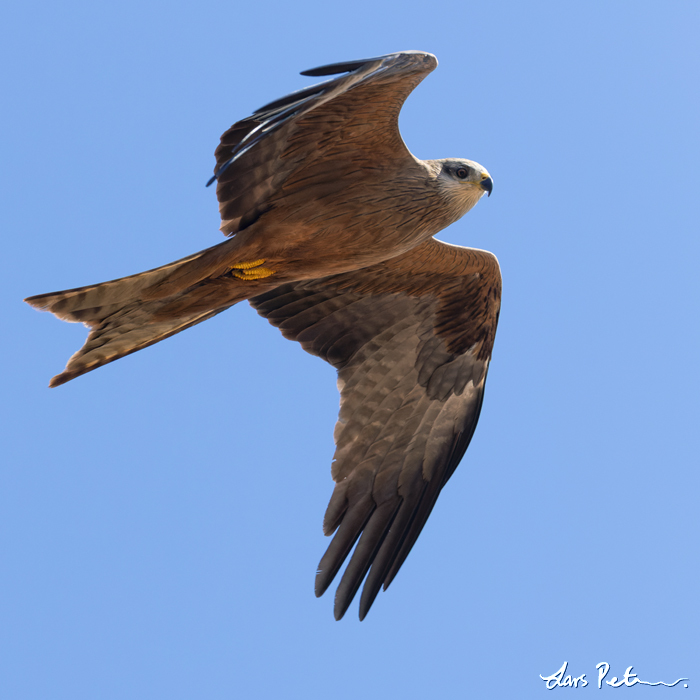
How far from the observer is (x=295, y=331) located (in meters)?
7.89

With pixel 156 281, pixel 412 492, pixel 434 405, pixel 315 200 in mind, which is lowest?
pixel 412 492

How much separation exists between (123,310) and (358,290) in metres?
2.39

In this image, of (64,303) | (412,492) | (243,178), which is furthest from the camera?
(412,492)

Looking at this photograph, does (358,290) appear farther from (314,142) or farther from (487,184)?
(314,142)

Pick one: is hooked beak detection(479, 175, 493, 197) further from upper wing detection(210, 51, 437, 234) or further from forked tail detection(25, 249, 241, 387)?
forked tail detection(25, 249, 241, 387)

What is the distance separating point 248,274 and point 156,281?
730 millimetres

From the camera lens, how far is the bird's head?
21.5 ft

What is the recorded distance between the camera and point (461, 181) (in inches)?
260

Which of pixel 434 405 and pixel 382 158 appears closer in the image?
pixel 382 158

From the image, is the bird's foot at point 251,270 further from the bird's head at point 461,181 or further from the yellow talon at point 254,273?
the bird's head at point 461,181

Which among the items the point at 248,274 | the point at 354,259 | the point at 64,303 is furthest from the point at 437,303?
the point at 64,303

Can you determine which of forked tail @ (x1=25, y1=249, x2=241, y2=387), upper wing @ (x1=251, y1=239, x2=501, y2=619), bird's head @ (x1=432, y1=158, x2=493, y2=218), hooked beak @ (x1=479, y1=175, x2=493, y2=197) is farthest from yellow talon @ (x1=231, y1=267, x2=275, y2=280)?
hooked beak @ (x1=479, y1=175, x2=493, y2=197)

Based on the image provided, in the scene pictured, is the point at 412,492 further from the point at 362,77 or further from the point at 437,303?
the point at 362,77

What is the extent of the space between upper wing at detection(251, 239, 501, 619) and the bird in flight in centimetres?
1
